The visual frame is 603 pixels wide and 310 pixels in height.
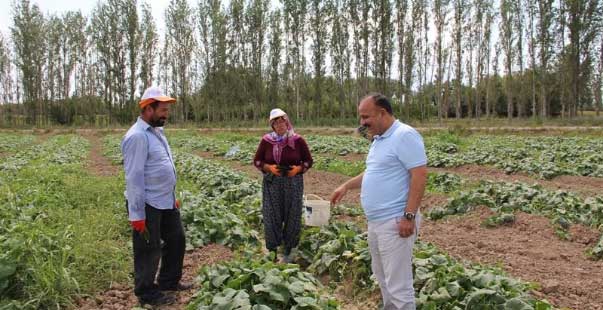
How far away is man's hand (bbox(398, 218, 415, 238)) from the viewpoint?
127 inches

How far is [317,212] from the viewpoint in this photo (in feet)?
19.5

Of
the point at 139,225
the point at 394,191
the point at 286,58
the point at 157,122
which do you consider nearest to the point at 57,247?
the point at 139,225

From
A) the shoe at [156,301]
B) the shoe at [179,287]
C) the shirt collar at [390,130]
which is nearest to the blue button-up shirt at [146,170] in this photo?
the shoe at [156,301]

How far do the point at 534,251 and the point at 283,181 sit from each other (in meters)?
3.31

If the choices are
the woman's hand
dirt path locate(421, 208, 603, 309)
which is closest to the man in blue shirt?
the woman's hand

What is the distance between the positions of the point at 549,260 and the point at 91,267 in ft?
17.1

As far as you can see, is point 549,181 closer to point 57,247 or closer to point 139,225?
point 139,225

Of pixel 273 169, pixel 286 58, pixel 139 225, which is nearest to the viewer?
pixel 139 225

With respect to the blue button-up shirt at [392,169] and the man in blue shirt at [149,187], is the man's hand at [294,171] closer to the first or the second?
the man in blue shirt at [149,187]

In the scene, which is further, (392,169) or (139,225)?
(139,225)

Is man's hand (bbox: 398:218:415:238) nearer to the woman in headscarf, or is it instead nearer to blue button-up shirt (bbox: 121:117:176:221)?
blue button-up shirt (bbox: 121:117:176:221)

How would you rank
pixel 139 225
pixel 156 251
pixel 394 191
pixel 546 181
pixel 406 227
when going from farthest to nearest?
pixel 546 181 → pixel 156 251 → pixel 139 225 → pixel 394 191 → pixel 406 227

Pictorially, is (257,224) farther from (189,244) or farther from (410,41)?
(410,41)

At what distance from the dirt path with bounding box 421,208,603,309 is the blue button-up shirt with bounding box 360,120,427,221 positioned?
212 centimetres
